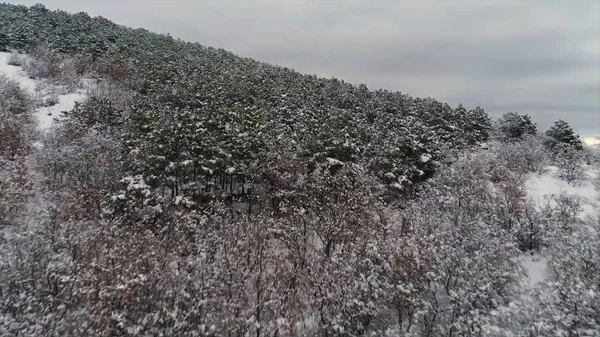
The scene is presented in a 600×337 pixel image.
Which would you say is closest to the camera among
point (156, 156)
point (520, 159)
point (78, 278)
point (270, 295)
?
point (78, 278)

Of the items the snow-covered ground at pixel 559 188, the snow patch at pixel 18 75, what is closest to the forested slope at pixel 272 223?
the snow-covered ground at pixel 559 188

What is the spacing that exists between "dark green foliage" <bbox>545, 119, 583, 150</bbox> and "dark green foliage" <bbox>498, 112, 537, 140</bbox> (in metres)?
2.17

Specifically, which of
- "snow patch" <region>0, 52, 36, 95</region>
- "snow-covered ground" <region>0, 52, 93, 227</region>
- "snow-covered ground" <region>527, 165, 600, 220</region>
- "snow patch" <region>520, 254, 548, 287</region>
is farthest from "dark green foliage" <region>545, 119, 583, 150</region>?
"snow patch" <region>0, 52, 36, 95</region>

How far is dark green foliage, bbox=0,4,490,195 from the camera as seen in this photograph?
19438 mm

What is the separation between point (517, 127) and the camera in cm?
3484

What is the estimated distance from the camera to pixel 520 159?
2600 centimetres

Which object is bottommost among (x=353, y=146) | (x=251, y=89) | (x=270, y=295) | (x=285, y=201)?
(x=270, y=295)

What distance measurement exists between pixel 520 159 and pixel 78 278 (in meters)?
27.4

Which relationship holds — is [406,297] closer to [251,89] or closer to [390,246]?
[390,246]

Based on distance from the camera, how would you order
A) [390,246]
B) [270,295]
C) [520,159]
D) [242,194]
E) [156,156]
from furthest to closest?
1. [520,159]
2. [242,194]
3. [156,156]
4. [390,246]
5. [270,295]

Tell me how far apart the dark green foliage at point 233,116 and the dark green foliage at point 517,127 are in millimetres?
1731

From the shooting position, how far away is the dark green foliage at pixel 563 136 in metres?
32.0

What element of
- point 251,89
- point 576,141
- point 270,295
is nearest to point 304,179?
point 270,295

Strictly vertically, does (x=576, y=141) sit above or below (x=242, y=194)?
above
